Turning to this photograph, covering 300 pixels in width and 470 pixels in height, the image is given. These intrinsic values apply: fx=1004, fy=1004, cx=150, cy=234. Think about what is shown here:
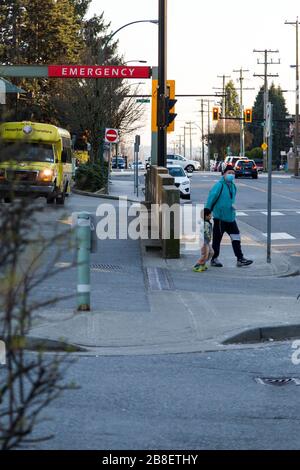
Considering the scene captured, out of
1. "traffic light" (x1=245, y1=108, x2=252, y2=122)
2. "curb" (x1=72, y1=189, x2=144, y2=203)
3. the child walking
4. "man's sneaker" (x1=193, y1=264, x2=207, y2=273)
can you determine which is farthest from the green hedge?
"traffic light" (x1=245, y1=108, x2=252, y2=122)

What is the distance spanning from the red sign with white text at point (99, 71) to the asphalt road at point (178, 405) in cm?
2505

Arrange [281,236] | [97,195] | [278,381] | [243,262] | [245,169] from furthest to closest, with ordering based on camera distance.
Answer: [245,169], [97,195], [281,236], [243,262], [278,381]

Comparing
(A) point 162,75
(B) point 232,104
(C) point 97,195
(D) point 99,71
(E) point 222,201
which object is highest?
(B) point 232,104

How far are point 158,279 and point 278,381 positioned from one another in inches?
252

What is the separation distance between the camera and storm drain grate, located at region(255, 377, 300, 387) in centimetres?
829

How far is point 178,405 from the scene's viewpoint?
7.34 metres

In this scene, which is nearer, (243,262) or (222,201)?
Answer: (222,201)

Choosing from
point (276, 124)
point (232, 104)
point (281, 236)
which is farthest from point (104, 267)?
point (232, 104)

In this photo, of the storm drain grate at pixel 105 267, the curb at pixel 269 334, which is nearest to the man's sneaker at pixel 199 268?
the storm drain grate at pixel 105 267

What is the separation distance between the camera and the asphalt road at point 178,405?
632 cm

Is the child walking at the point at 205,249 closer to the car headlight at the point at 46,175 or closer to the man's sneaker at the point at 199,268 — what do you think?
the man's sneaker at the point at 199,268

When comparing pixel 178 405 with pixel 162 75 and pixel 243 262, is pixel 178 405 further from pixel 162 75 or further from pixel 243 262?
pixel 162 75

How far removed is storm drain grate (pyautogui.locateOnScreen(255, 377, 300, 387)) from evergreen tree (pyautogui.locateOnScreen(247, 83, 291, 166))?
12901 centimetres
